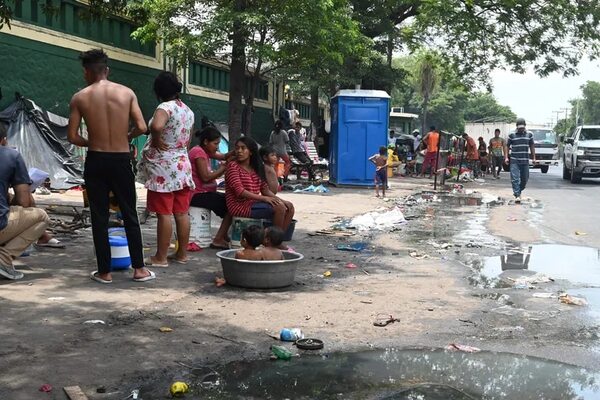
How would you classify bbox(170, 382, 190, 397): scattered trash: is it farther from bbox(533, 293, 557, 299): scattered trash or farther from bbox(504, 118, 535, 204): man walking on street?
bbox(504, 118, 535, 204): man walking on street

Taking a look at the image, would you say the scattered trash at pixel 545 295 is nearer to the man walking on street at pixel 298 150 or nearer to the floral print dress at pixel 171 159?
the floral print dress at pixel 171 159

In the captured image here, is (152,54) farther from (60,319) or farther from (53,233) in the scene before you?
(60,319)

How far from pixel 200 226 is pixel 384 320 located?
3.34 m

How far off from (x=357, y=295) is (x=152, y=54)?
14386 millimetres

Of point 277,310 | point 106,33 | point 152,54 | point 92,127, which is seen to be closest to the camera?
point 277,310

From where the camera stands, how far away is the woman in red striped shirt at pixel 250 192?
7359 millimetres

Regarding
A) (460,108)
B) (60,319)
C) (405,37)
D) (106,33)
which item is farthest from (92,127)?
(460,108)

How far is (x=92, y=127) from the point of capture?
575cm

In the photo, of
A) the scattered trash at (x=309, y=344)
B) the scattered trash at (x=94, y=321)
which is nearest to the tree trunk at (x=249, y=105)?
the scattered trash at (x=94, y=321)

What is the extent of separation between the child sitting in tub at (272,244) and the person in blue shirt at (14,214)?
1.98 metres

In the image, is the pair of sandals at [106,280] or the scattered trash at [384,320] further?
the pair of sandals at [106,280]

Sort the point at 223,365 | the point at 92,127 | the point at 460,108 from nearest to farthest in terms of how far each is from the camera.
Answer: the point at 223,365
the point at 92,127
the point at 460,108

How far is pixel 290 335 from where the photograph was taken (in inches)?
180

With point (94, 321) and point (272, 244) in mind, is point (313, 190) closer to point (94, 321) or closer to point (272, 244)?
point (272, 244)
